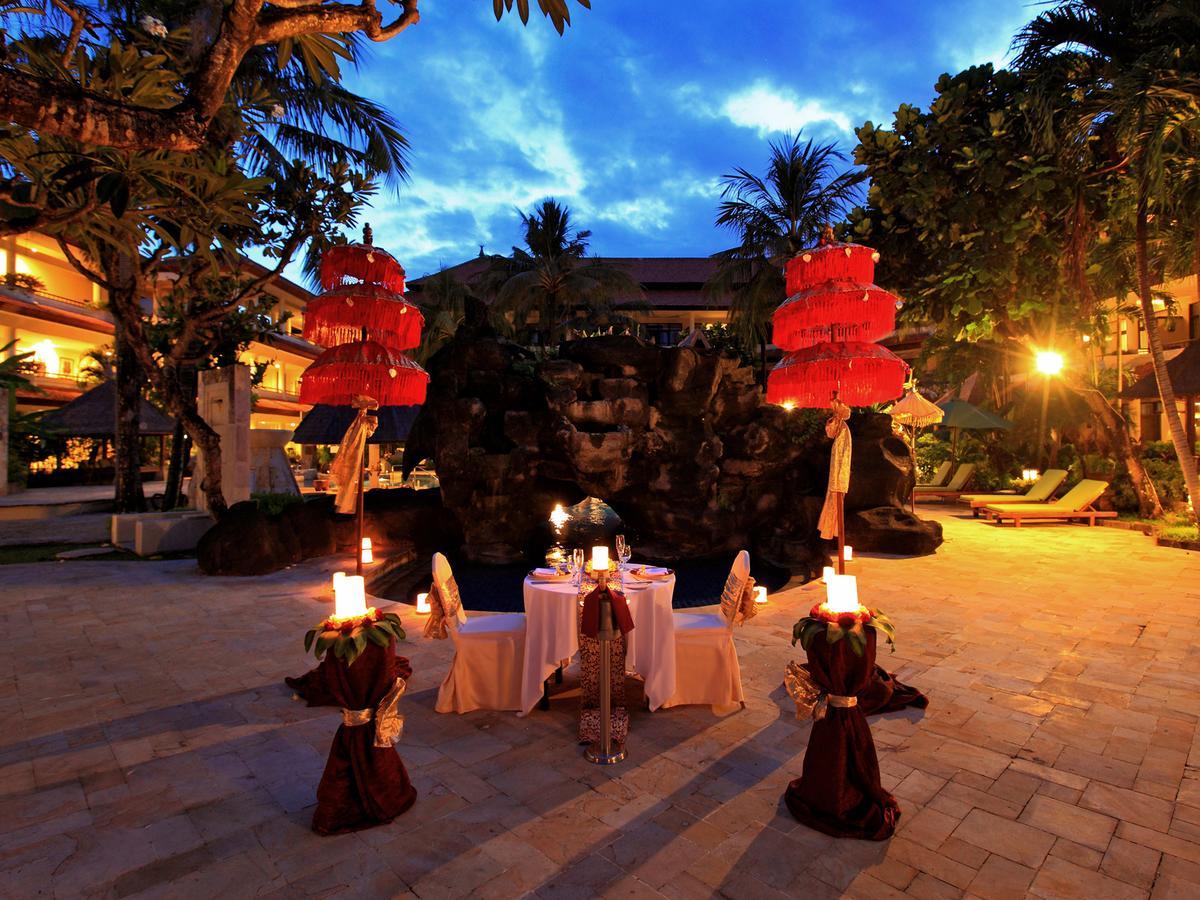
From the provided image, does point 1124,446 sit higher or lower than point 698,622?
higher

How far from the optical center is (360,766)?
3.47 meters

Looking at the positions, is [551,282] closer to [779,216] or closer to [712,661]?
[779,216]

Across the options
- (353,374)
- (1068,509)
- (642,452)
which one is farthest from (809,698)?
(1068,509)

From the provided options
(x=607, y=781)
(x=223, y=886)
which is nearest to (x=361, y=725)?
(x=223, y=886)

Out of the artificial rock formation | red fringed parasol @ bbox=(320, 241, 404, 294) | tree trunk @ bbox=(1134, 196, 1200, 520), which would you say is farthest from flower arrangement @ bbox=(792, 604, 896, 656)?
tree trunk @ bbox=(1134, 196, 1200, 520)

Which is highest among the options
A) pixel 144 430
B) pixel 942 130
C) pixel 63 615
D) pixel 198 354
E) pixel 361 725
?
pixel 942 130

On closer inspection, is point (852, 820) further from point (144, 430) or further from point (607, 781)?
point (144, 430)

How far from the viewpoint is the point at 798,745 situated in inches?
172

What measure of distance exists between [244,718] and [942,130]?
1029 centimetres

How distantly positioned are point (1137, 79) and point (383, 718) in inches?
467

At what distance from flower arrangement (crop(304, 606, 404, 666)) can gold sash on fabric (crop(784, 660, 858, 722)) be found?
7.67 ft

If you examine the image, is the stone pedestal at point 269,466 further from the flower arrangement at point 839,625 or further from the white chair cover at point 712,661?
the flower arrangement at point 839,625

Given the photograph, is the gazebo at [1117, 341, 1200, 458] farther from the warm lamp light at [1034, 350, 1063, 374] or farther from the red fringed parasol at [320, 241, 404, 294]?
the red fringed parasol at [320, 241, 404, 294]

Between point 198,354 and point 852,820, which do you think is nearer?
point 852,820
